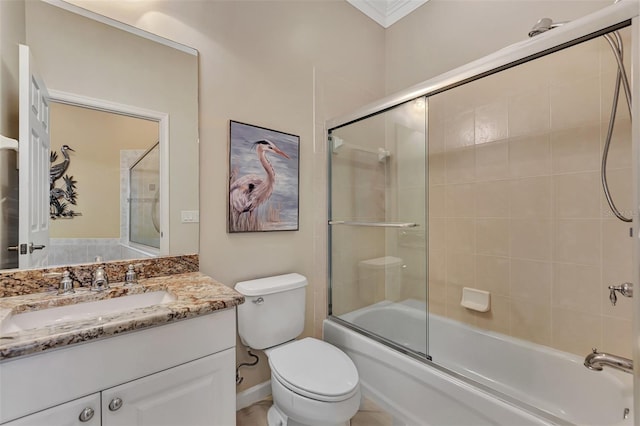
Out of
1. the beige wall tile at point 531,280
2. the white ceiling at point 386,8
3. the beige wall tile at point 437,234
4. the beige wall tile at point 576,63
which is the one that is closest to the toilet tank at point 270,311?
the beige wall tile at point 437,234

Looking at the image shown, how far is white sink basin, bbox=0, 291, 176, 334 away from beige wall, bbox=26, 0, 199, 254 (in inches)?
12.1

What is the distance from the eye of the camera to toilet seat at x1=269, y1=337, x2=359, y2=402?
1164mm

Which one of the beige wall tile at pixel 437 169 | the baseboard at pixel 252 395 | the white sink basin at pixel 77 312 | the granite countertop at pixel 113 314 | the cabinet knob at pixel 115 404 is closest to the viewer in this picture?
the granite countertop at pixel 113 314

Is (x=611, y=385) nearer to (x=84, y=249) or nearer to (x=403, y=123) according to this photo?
(x=403, y=123)

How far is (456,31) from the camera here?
1.90 m

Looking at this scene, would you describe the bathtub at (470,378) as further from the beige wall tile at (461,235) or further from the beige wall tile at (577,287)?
the beige wall tile at (461,235)

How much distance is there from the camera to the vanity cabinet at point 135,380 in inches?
26.3

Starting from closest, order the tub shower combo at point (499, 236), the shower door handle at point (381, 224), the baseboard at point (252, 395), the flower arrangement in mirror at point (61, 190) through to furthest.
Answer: the flower arrangement in mirror at point (61, 190) → the tub shower combo at point (499, 236) → the baseboard at point (252, 395) → the shower door handle at point (381, 224)

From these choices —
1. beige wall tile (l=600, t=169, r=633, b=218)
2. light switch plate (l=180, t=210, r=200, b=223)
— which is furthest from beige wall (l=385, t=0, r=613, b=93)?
light switch plate (l=180, t=210, r=200, b=223)

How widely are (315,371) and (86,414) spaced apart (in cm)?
83

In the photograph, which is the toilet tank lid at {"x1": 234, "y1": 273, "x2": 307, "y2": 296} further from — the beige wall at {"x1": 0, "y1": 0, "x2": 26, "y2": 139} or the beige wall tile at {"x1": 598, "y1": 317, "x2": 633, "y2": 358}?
the beige wall tile at {"x1": 598, "y1": 317, "x2": 633, "y2": 358}

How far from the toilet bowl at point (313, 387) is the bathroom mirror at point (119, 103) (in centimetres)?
73

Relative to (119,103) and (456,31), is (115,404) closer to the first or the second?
(119,103)

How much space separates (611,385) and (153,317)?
1.85 m
